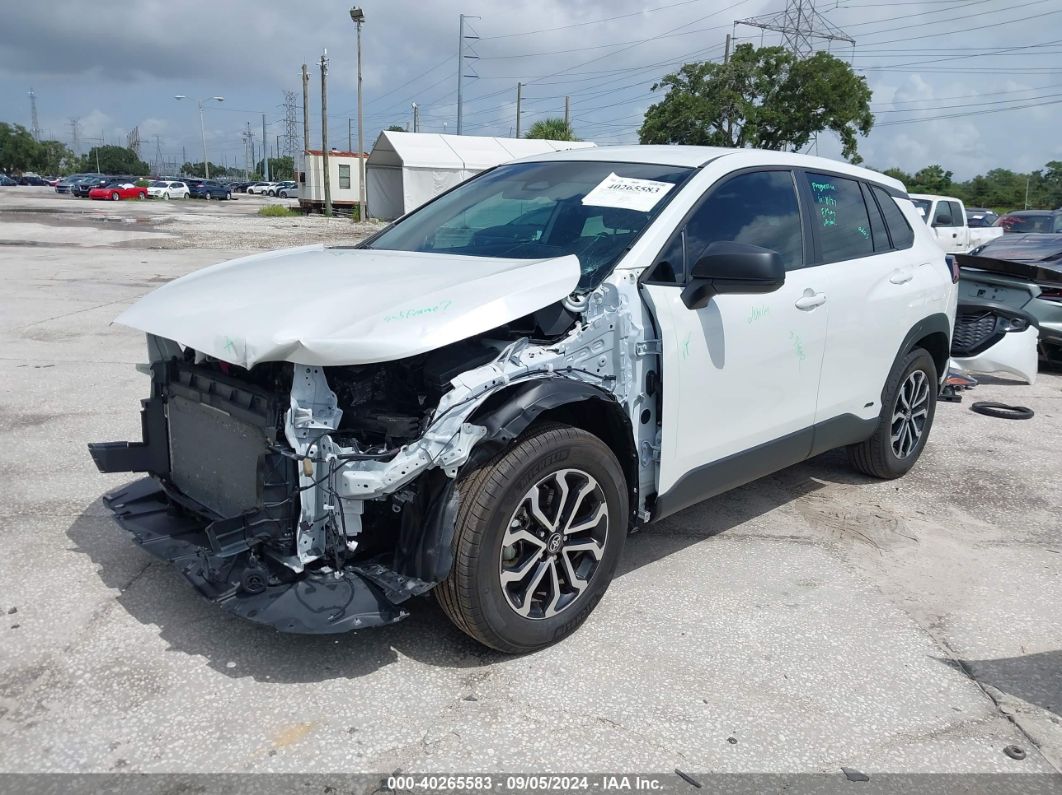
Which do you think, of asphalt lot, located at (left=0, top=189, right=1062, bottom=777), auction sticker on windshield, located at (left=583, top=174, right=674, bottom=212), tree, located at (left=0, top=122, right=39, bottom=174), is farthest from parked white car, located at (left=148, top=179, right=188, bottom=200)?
auction sticker on windshield, located at (left=583, top=174, right=674, bottom=212)

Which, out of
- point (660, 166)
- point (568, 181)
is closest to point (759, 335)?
point (660, 166)

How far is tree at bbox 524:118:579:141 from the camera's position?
5106 centimetres

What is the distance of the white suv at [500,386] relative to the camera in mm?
2760

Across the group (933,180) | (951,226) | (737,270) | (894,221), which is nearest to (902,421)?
(894,221)

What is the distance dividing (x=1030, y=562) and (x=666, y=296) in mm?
2472

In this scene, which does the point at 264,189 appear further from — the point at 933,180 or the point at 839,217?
the point at 839,217

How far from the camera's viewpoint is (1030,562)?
4246mm

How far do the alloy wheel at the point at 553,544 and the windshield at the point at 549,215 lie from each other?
815 mm

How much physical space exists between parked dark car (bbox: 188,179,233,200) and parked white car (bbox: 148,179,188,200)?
2.07 m

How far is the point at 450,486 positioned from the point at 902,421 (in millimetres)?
3533

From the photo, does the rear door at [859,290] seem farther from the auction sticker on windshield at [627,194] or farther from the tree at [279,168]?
the tree at [279,168]

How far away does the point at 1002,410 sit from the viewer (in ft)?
24.0

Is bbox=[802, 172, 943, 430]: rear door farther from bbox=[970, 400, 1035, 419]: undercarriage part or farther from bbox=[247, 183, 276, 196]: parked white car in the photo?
bbox=[247, 183, 276, 196]: parked white car

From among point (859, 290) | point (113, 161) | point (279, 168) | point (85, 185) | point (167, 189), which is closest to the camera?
point (859, 290)
